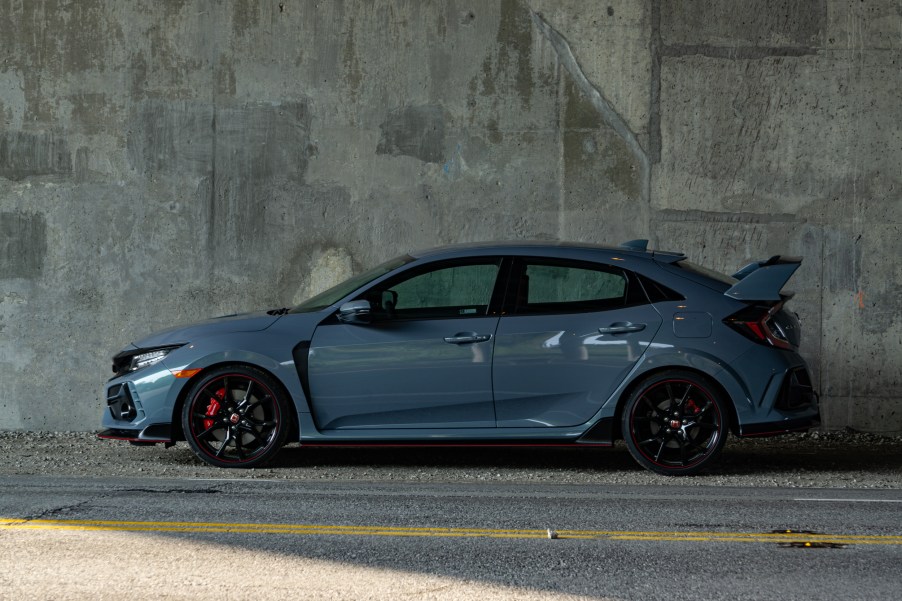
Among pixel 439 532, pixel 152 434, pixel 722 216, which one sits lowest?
pixel 439 532

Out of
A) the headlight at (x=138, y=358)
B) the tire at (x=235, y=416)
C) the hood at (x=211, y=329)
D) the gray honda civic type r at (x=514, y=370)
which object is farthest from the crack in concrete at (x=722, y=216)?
the headlight at (x=138, y=358)

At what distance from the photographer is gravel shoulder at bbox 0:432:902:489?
7.71 meters

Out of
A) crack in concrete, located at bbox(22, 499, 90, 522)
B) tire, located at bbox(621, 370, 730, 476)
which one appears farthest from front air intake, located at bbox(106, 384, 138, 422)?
tire, located at bbox(621, 370, 730, 476)

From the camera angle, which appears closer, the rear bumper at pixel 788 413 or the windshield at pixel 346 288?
the rear bumper at pixel 788 413

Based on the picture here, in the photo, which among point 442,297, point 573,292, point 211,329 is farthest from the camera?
point 442,297

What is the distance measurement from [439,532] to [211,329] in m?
3.16

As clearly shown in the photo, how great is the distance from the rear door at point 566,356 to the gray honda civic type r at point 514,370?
0.4 inches

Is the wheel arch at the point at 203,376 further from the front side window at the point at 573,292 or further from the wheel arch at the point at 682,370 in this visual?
the wheel arch at the point at 682,370

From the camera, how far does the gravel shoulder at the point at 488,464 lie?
771cm

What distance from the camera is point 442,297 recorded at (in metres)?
8.59

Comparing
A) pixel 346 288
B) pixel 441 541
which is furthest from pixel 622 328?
pixel 441 541

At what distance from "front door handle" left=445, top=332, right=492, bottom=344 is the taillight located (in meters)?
1.74

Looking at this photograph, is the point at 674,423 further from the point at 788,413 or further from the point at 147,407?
the point at 147,407

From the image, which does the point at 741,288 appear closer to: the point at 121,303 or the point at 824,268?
the point at 824,268
